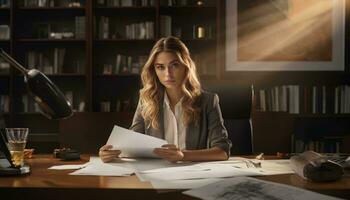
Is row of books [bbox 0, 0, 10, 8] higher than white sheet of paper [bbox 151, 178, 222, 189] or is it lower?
higher

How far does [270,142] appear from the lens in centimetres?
279

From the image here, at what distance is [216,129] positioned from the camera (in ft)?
6.18

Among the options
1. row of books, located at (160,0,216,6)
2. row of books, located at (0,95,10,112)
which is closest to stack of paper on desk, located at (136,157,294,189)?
row of books, located at (160,0,216,6)

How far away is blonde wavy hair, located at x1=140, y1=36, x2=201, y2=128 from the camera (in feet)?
6.57

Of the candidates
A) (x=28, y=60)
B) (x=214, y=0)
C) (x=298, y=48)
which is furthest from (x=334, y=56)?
(x=28, y=60)

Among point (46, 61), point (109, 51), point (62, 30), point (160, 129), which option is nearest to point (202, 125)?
point (160, 129)

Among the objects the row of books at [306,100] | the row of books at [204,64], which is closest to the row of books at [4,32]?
the row of books at [204,64]

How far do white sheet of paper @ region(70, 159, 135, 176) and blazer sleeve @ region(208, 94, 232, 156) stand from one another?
1.56ft

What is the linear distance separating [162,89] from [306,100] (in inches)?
81.7

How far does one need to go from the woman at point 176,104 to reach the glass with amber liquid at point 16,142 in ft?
2.32

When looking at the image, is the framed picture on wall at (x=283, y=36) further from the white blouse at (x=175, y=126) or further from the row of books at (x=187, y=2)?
the white blouse at (x=175, y=126)

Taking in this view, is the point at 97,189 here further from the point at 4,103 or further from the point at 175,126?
the point at 4,103

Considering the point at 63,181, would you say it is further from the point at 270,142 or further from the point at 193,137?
the point at 270,142

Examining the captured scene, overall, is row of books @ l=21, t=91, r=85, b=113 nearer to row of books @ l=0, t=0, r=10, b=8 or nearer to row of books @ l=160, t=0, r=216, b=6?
row of books @ l=0, t=0, r=10, b=8
